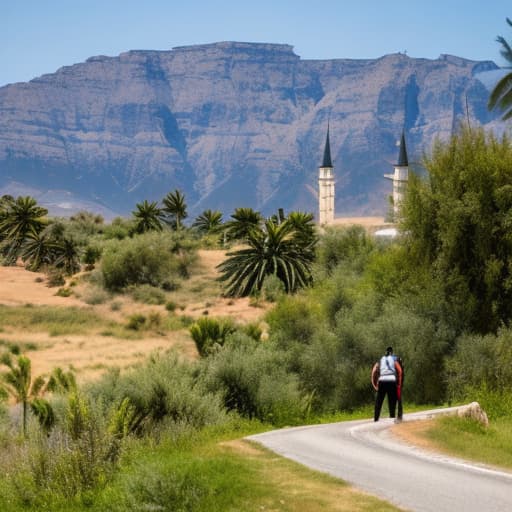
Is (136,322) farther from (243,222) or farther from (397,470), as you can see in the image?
(397,470)

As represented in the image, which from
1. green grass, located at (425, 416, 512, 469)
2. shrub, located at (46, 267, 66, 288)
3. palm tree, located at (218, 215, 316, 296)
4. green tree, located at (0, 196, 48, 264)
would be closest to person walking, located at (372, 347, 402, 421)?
green grass, located at (425, 416, 512, 469)

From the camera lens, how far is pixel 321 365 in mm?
23234

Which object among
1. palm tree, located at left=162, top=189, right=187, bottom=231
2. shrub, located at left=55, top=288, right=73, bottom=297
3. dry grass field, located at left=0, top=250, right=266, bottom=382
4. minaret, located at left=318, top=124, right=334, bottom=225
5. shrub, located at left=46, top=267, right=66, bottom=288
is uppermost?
minaret, located at left=318, top=124, right=334, bottom=225

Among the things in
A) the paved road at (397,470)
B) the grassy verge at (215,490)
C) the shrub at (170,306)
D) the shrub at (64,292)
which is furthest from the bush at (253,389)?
the shrub at (64,292)

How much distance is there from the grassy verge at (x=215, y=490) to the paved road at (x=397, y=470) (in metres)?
0.40

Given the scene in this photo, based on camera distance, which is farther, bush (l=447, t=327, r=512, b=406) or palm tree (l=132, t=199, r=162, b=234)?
palm tree (l=132, t=199, r=162, b=234)

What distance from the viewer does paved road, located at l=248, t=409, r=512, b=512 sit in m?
9.61

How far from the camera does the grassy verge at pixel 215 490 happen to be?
9.88 m

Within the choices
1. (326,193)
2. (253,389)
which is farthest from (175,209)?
(253,389)

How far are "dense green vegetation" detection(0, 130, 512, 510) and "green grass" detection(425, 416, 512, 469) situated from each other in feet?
8.97

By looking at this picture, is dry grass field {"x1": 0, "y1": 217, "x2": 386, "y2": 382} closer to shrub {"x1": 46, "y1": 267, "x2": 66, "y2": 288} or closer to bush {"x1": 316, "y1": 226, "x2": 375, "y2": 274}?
shrub {"x1": 46, "y1": 267, "x2": 66, "y2": 288}

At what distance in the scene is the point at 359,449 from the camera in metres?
12.8

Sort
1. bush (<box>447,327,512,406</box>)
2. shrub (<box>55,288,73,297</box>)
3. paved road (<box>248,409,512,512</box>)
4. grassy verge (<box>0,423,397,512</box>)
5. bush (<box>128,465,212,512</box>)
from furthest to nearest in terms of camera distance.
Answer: shrub (<box>55,288,73,297</box>) < bush (<box>447,327,512,406</box>) < bush (<box>128,465,212,512</box>) < grassy verge (<box>0,423,397,512</box>) < paved road (<box>248,409,512,512</box>)

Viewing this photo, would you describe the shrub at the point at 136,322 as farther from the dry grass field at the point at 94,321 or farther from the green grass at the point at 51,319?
the green grass at the point at 51,319
